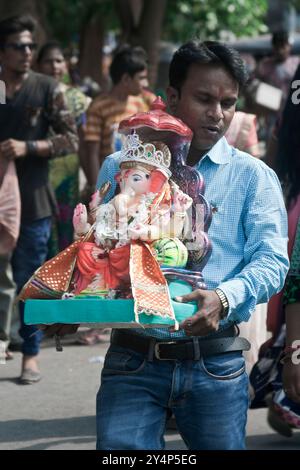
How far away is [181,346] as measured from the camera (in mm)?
3734

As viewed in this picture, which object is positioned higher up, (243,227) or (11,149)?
(243,227)

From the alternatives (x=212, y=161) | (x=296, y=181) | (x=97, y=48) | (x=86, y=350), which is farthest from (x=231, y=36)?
(x=212, y=161)

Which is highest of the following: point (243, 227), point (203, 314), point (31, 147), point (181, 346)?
point (243, 227)

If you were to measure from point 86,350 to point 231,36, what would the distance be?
1937cm

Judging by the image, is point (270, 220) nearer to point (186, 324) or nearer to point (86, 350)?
point (186, 324)

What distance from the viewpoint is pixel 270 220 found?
369 centimetres

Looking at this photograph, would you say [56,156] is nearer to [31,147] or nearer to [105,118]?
[31,147]

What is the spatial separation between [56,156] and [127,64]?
5.90 ft

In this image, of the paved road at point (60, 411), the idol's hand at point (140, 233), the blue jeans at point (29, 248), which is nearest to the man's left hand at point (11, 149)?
the blue jeans at point (29, 248)

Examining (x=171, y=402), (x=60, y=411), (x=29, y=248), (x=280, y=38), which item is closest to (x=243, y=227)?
(x=171, y=402)

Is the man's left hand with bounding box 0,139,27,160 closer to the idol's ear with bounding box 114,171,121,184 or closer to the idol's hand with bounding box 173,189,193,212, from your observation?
the idol's ear with bounding box 114,171,121,184

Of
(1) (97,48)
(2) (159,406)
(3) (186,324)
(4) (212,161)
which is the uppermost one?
(4) (212,161)

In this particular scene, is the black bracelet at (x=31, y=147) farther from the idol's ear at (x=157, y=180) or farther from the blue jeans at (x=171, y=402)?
the idol's ear at (x=157, y=180)

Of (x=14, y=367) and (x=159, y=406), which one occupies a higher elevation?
(x=159, y=406)
